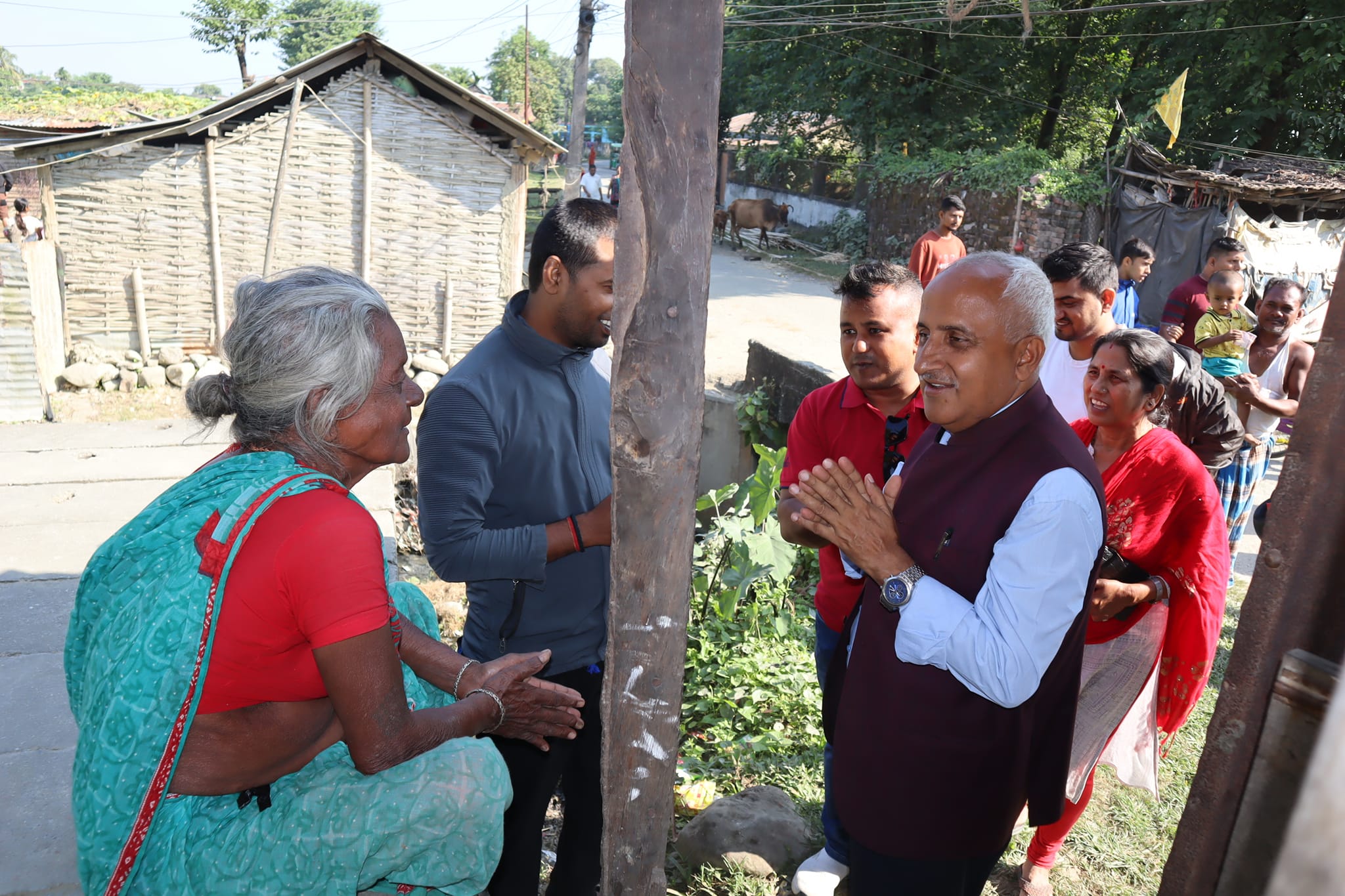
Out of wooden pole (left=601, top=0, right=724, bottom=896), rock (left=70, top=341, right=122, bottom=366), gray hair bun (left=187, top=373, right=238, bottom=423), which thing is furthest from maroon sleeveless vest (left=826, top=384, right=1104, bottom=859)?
rock (left=70, top=341, right=122, bottom=366)

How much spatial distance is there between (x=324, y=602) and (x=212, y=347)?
32.5 ft

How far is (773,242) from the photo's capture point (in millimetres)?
22344

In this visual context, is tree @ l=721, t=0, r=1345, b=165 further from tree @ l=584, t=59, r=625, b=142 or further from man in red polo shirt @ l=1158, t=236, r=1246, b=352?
man in red polo shirt @ l=1158, t=236, r=1246, b=352

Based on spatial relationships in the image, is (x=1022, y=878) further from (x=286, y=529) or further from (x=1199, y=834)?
(x=286, y=529)

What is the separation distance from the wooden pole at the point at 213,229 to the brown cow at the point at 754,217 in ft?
46.3

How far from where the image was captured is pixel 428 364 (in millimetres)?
10117

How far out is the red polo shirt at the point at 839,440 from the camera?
264cm

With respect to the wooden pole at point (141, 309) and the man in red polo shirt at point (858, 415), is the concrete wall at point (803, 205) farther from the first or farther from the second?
the man in red polo shirt at point (858, 415)

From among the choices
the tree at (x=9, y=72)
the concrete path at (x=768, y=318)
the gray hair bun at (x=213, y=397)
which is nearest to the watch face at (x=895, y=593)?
the gray hair bun at (x=213, y=397)

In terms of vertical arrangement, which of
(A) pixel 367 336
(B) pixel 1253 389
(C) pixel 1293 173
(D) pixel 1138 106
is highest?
(D) pixel 1138 106

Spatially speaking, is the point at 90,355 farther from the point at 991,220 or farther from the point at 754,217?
the point at 754,217

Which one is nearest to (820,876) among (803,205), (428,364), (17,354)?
(428,364)

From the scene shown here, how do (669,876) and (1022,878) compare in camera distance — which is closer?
(1022,878)

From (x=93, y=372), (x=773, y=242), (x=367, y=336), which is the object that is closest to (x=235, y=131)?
(x=93, y=372)
